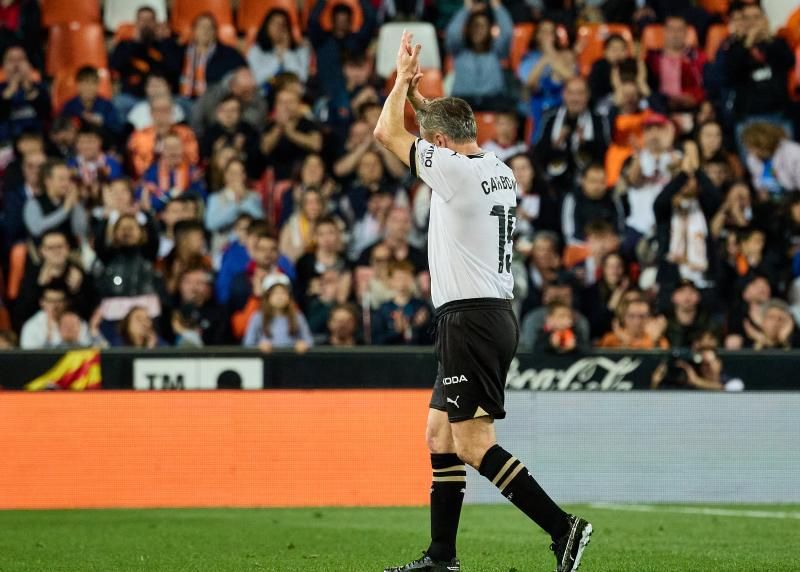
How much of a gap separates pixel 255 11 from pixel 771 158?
22.3ft

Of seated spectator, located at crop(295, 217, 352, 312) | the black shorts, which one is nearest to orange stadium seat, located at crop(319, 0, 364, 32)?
seated spectator, located at crop(295, 217, 352, 312)

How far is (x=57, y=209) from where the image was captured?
15141 mm

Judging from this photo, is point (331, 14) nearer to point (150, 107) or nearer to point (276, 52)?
point (276, 52)

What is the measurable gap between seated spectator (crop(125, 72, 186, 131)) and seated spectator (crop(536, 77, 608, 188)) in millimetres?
4074

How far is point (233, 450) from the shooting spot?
13.0m

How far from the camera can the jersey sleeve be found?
7.06 metres

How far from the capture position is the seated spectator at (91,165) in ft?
50.9

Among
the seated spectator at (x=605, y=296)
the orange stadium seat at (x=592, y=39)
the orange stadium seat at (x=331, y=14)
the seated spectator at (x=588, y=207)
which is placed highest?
the orange stadium seat at (x=331, y=14)

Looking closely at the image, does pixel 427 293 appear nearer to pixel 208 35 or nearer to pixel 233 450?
pixel 233 450

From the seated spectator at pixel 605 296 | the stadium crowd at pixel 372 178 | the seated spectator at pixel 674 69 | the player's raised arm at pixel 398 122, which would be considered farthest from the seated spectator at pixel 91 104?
the player's raised arm at pixel 398 122

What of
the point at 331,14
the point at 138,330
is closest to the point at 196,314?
the point at 138,330

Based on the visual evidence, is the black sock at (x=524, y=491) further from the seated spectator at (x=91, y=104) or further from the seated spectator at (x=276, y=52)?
the seated spectator at (x=276, y=52)

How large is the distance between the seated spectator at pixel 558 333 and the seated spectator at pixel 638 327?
676 millimetres

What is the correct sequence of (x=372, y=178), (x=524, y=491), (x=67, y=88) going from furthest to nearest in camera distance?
(x=67, y=88) < (x=372, y=178) < (x=524, y=491)
